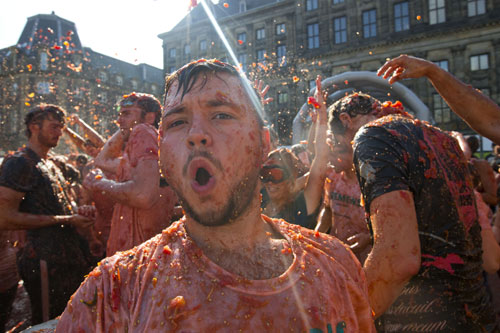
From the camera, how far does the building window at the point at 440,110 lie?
26.5 m

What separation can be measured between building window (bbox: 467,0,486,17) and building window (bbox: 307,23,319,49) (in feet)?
40.1

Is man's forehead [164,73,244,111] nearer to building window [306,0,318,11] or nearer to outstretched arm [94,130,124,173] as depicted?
outstretched arm [94,130,124,173]

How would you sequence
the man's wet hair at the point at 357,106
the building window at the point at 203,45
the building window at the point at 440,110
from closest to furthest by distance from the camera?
1. the man's wet hair at the point at 357,106
2. the building window at the point at 440,110
3. the building window at the point at 203,45

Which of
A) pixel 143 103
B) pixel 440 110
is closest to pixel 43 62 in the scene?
pixel 440 110

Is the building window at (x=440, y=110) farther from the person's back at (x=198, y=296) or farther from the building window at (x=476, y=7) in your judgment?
the person's back at (x=198, y=296)

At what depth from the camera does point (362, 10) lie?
30.0 meters

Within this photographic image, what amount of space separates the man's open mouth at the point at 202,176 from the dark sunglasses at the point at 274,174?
2.26 meters

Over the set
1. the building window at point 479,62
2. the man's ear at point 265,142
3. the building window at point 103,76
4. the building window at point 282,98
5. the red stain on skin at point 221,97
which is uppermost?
the building window at point 103,76

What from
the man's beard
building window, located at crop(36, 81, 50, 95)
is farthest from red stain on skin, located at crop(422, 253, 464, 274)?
building window, located at crop(36, 81, 50, 95)

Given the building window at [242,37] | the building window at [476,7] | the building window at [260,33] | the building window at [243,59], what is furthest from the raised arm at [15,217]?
the building window at [242,37]

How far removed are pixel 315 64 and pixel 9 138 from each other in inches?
1333

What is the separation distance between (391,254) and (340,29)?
32978 mm

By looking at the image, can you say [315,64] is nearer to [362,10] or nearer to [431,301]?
[362,10]

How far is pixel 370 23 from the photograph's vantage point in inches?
1174
